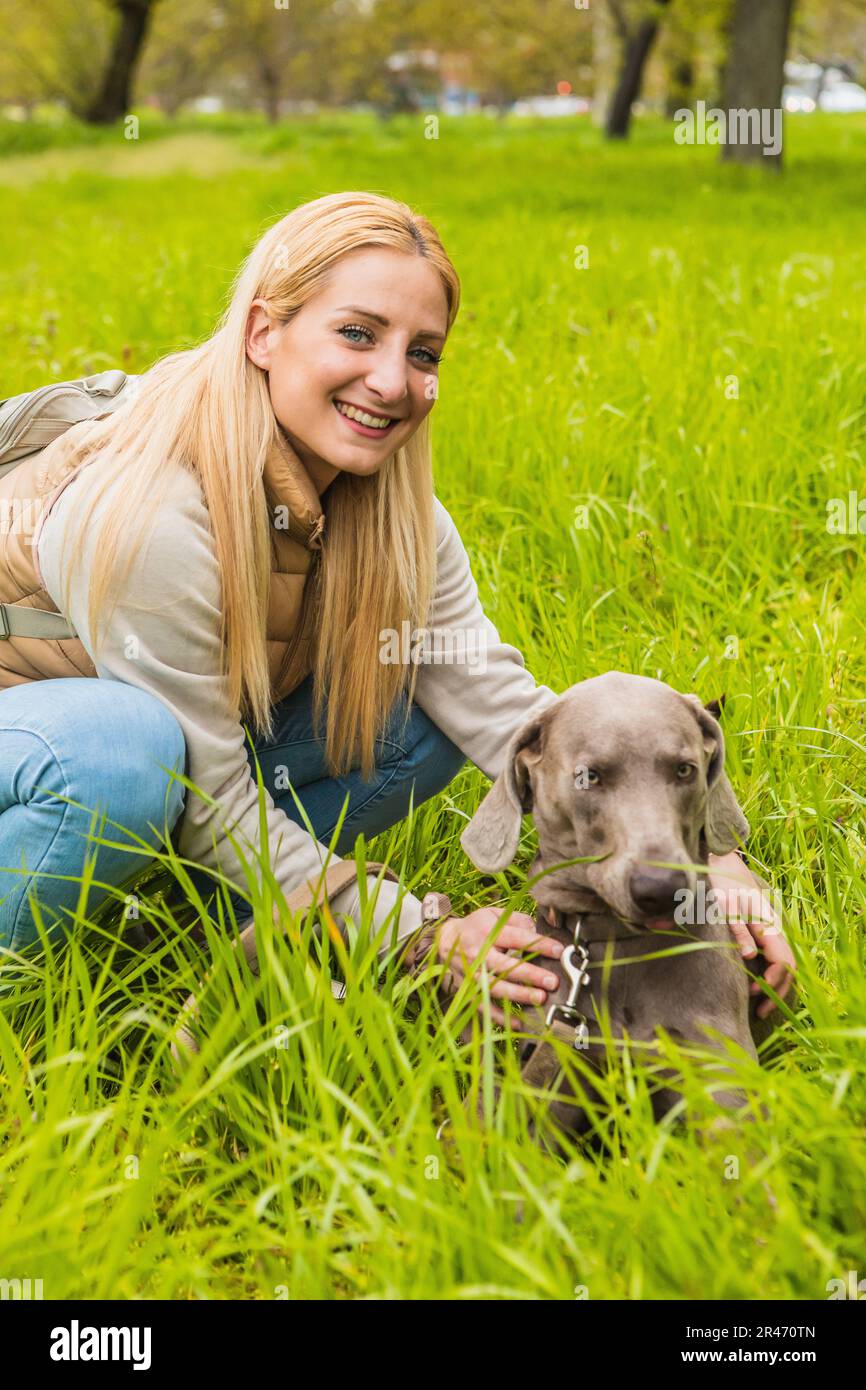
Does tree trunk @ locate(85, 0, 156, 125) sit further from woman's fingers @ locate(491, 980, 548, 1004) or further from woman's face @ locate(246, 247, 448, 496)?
woman's fingers @ locate(491, 980, 548, 1004)

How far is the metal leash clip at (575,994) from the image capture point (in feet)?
6.70

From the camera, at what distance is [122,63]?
24.9 m

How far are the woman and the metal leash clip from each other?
44mm

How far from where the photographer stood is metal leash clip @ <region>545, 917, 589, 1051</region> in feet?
6.70

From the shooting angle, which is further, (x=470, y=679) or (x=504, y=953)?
(x=470, y=679)

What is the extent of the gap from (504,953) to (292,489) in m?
0.96

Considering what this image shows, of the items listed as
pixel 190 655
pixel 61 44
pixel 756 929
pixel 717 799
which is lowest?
pixel 756 929

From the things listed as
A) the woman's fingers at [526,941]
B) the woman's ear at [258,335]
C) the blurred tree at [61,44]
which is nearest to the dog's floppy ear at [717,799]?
the woman's fingers at [526,941]

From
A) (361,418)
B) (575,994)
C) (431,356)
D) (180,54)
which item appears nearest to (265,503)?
(361,418)

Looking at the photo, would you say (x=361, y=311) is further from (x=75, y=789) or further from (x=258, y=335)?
(x=75, y=789)

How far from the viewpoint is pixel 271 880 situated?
213 cm

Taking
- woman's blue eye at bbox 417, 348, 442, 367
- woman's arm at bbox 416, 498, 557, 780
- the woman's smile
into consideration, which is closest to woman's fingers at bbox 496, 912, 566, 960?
woman's arm at bbox 416, 498, 557, 780

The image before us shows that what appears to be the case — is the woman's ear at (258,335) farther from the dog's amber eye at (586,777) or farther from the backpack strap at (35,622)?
the dog's amber eye at (586,777)
